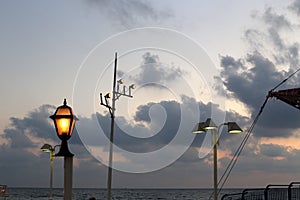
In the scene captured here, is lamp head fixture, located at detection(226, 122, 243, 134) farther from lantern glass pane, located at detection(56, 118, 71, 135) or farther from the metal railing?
lantern glass pane, located at detection(56, 118, 71, 135)

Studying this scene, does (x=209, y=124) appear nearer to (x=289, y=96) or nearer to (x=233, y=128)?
(x=233, y=128)

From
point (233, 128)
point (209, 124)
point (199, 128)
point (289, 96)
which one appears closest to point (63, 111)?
point (209, 124)

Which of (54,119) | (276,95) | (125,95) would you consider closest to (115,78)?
(125,95)

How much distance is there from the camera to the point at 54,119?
25.2 ft

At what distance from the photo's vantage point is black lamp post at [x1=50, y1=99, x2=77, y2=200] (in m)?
7.57

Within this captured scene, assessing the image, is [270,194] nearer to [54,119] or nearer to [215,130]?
[215,130]

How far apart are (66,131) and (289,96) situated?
18.3 m

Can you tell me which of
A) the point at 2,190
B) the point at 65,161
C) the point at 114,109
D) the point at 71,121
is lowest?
the point at 2,190

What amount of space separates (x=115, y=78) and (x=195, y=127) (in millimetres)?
13219

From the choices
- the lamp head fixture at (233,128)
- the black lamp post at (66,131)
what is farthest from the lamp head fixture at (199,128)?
the black lamp post at (66,131)

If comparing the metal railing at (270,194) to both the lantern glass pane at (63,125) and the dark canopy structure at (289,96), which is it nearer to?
the dark canopy structure at (289,96)

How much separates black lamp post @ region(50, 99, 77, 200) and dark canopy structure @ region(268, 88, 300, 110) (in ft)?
58.9

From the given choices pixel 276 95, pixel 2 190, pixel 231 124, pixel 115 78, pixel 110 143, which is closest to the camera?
pixel 231 124

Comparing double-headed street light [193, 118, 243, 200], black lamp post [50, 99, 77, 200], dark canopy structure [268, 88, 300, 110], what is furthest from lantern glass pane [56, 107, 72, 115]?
dark canopy structure [268, 88, 300, 110]
